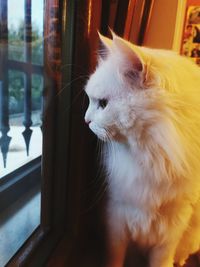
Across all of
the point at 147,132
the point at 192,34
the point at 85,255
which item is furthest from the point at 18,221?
the point at 192,34

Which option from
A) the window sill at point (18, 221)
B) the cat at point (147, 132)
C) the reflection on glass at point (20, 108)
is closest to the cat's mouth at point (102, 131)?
the cat at point (147, 132)

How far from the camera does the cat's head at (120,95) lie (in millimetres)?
564

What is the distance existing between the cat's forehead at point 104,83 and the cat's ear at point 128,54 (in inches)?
2.2

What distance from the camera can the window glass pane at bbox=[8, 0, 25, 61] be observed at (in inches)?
25.6

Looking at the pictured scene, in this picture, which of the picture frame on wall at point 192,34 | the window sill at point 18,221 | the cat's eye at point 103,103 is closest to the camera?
the cat's eye at point 103,103

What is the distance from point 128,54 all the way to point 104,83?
0.35ft

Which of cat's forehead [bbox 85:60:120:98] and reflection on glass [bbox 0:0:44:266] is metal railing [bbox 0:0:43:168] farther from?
cat's forehead [bbox 85:60:120:98]

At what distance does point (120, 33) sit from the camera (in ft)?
2.89

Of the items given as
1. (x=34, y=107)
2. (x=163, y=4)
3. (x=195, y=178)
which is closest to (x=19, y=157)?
(x=34, y=107)

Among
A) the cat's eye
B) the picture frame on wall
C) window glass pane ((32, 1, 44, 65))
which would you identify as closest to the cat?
the cat's eye

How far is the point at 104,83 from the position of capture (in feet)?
2.04

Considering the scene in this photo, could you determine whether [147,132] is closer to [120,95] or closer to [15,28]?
[120,95]

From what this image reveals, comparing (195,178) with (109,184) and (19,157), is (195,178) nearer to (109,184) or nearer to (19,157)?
(109,184)

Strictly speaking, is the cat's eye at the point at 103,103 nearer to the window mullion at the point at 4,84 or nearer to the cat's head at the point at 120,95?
the cat's head at the point at 120,95
